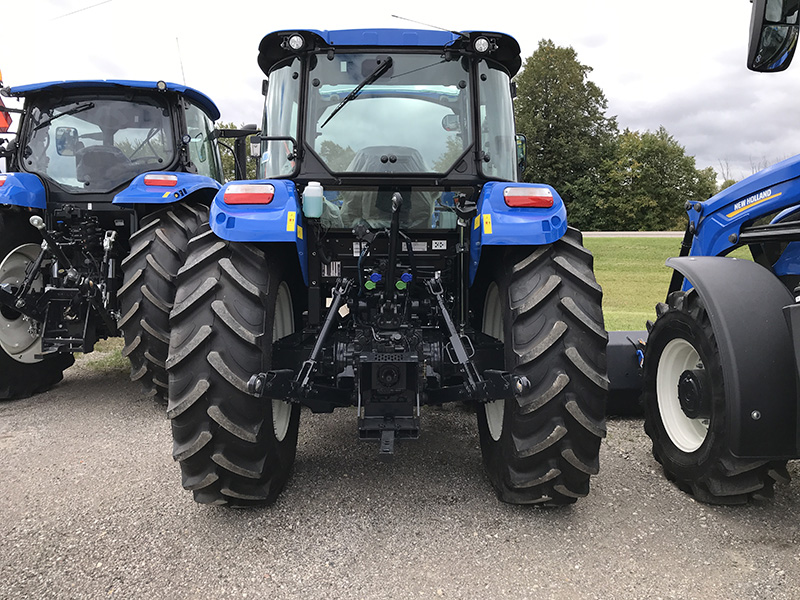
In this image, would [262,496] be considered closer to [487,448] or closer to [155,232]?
[487,448]

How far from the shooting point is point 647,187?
34094 mm

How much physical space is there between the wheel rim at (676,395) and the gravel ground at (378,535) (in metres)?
0.27

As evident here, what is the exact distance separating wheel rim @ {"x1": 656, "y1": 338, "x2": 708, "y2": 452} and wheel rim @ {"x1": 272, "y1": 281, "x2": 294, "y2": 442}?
2.04m

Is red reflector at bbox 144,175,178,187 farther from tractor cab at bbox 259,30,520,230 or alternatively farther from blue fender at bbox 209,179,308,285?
blue fender at bbox 209,179,308,285

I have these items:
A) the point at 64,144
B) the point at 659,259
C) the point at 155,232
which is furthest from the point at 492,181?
the point at 659,259

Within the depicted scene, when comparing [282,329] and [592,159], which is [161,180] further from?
[592,159]

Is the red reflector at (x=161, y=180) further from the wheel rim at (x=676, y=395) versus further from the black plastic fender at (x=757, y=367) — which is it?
the black plastic fender at (x=757, y=367)

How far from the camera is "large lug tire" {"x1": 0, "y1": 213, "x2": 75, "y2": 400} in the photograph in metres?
4.67

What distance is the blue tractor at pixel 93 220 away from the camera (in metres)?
4.28

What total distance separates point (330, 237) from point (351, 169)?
1.21 ft

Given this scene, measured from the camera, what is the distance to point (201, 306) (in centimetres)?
256

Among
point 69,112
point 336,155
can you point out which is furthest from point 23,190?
point 336,155

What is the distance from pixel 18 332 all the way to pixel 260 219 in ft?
11.3

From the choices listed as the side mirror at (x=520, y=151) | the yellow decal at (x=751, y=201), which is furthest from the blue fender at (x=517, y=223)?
the yellow decal at (x=751, y=201)
